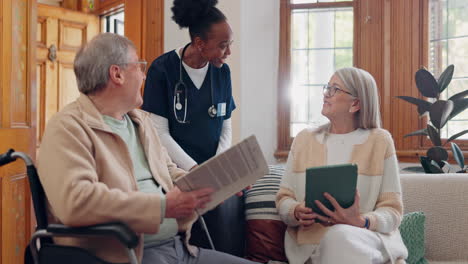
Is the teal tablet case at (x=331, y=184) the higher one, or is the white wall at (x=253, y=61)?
the white wall at (x=253, y=61)

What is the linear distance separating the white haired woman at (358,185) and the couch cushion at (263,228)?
0.37 feet

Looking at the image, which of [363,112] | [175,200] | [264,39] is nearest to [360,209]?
[363,112]

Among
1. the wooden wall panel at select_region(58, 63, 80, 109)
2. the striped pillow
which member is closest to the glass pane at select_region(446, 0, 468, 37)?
the striped pillow

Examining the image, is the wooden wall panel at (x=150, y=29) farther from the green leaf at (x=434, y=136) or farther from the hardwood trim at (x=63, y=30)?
the green leaf at (x=434, y=136)

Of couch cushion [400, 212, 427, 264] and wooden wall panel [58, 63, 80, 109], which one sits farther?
wooden wall panel [58, 63, 80, 109]

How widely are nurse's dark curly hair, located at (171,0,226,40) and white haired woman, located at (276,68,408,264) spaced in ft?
2.00

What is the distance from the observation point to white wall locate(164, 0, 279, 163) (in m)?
3.90

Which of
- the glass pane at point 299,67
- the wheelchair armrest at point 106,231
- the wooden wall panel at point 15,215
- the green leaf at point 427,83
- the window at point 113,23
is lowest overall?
the wooden wall panel at point 15,215

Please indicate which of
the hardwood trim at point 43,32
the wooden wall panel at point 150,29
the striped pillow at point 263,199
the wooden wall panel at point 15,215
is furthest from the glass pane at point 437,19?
the hardwood trim at point 43,32

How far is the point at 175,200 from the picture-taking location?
156cm

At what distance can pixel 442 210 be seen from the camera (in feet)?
8.17

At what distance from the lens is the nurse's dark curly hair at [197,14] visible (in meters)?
2.41

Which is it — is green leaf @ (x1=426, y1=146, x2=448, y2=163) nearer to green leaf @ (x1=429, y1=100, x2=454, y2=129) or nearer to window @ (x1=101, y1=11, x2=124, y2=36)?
green leaf @ (x1=429, y1=100, x2=454, y2=129)

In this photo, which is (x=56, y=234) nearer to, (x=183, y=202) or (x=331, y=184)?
(x=183, y=202)
